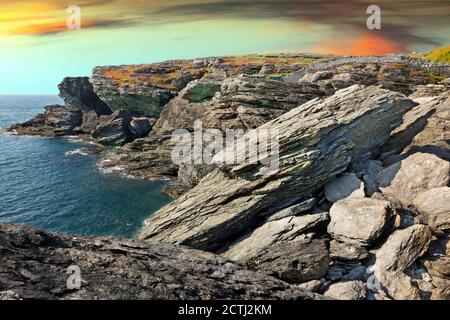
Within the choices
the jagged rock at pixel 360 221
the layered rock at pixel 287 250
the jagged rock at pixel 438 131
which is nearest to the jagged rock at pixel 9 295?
the layered rock at pixel 287 250

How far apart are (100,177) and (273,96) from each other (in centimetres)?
3716

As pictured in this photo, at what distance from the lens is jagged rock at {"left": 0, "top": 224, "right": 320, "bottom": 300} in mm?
14781

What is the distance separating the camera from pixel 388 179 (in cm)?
3322

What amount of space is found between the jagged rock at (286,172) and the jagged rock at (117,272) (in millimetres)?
10784

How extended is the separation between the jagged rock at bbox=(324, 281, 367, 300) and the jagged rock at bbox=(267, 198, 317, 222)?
7.33 m

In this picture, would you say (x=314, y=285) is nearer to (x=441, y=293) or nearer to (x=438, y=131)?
(x=441, y=293)

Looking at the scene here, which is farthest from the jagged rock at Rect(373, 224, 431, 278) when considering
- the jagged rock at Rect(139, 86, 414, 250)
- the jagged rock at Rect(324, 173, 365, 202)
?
the jagged rock at Rect(139, 86, 414, 250)

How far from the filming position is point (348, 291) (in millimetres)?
24234

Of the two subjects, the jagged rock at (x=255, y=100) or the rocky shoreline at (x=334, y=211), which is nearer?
the rocky shoreline at (x=334, y=211)

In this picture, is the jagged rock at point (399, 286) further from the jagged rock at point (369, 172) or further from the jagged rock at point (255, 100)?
the jagged rock at point (255, 100)

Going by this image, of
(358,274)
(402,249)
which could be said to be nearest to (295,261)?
(358,274)

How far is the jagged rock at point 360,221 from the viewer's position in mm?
27875

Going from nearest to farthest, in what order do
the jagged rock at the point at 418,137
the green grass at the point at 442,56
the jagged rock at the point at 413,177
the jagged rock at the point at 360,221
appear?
the jagged rock at the point at 360,221
the jagged rock at the point at 413,177
the jagged rock at the point at 418,137
the green grass at the point at 442,56
